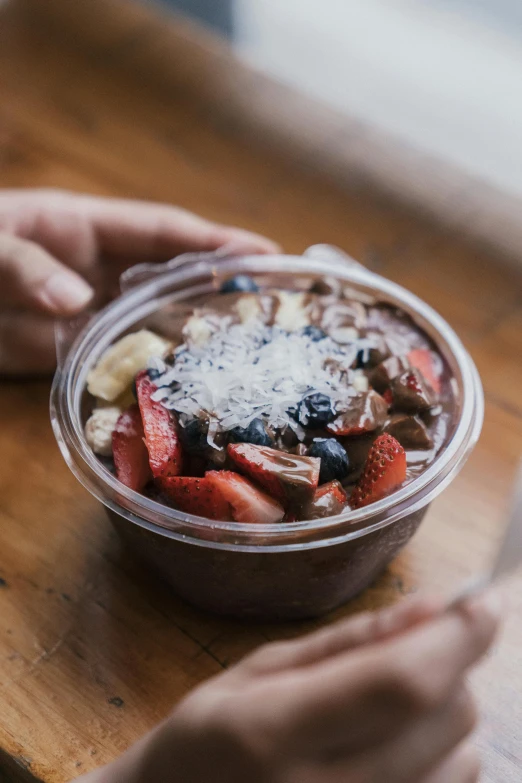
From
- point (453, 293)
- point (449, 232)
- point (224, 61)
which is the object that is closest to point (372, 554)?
point (453, 293)

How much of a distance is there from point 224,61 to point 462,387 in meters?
1.39

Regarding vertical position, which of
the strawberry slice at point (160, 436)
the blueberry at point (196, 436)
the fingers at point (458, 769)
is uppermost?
the fingers at point (458, 769)

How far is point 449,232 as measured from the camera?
1789 mm

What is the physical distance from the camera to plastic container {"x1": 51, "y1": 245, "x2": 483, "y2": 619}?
41.2 inches

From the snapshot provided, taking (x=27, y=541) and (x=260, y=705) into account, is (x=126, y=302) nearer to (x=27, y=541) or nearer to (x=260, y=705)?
(x=27, y=541)

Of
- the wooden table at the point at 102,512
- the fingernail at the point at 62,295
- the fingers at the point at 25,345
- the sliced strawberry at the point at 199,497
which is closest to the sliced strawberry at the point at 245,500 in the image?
the sliced strawberry at the point at 199,497

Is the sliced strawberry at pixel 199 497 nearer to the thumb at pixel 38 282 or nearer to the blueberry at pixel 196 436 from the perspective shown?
the blueberry at pixel 196 436

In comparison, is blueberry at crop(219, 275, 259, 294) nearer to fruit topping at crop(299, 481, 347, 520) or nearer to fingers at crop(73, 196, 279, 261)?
fingers at crop(73, 196, 279, 261)

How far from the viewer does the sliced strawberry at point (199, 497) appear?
1.06 metres

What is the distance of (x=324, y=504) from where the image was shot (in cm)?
107

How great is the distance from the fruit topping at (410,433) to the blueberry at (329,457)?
89 mm

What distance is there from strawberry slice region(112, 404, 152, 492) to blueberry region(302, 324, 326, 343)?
0.29 meters

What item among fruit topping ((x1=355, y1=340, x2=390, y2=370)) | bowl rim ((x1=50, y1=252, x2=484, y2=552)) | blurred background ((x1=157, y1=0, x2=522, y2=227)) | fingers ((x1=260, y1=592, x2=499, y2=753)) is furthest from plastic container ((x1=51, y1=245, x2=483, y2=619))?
blurred background ((x1=157, y1=0, x2=522, y2=227))

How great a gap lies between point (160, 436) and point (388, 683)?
53 centimetres
